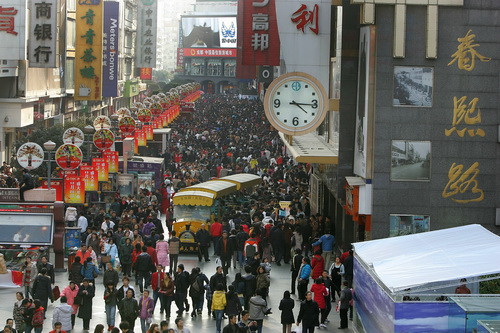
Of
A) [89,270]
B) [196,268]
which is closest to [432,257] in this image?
[196,268]

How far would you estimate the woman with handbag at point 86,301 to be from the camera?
19703 millimetres

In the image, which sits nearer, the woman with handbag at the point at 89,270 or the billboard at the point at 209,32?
the woman with handbag at the point at 89,270

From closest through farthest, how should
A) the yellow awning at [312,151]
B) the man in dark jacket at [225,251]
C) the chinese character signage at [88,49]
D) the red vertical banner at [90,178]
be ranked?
the man in dark jacket at [225,251]
the yellow awning at [312,151]
the red vertical banner at [90,178]
the chinese character signage at [88,49]

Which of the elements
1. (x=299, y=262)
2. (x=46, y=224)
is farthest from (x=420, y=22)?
(x=46, y=224)

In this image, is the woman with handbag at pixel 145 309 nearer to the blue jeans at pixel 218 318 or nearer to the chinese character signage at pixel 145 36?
the blue jeans at pixel 218 318

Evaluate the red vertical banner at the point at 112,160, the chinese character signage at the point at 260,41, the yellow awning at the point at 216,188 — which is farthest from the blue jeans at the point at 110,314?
the red vertical banner at the point at 112,160

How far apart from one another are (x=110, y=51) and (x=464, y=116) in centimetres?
4603

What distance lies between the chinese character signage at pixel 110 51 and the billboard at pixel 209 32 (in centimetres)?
10495

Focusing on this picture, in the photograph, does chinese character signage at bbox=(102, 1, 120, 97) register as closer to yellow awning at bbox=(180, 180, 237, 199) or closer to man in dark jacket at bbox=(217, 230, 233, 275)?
yellow awning at bbox=(180, 180, 237, 199)

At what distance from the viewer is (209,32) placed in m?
176

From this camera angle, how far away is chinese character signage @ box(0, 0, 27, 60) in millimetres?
47875

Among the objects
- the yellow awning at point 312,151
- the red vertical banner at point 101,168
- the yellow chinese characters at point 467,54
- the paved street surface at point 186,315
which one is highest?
the yellow chinese characters at point 467,54

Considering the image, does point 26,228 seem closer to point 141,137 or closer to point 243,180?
point 243,180

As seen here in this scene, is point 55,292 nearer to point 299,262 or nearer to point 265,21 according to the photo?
point 299,262
